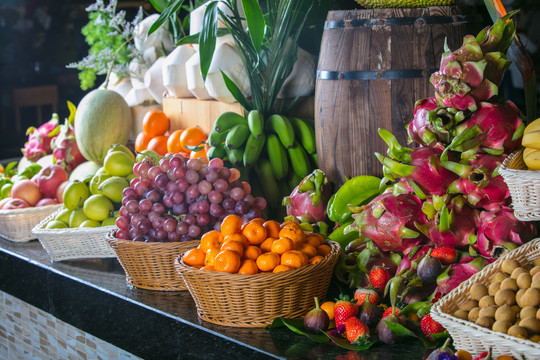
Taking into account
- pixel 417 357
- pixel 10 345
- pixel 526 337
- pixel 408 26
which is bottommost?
pixel 10 345

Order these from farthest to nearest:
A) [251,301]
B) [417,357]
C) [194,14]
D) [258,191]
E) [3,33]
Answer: [3,33] → [194,14] → [258,191] → [251,301] → [417,357]

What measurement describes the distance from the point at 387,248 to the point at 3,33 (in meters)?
4.76

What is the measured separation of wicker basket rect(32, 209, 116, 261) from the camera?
1.97 metres

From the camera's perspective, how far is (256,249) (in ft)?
4.73

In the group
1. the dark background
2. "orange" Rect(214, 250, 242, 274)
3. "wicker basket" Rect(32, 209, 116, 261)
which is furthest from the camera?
the dark background

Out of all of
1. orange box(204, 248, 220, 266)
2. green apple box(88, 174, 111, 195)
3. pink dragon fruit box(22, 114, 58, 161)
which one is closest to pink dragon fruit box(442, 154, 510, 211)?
orange box(204, 248, 220, 266)

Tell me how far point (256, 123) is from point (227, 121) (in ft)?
0.44

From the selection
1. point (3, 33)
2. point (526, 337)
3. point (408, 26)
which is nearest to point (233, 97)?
point (408, 26)

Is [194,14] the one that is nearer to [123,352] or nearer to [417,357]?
[123,352]

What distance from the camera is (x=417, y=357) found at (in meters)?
1.22

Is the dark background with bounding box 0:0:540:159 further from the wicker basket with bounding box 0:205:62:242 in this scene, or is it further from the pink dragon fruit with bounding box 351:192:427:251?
the pink dragon fruit with bounding box 351:192:427:251

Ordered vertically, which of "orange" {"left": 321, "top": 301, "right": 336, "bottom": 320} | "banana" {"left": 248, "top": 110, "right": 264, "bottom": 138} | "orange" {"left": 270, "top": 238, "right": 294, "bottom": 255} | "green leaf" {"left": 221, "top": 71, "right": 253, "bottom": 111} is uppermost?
"green leaf" {"left": 221, "top": 71, "right": 253, "bottom": 111}

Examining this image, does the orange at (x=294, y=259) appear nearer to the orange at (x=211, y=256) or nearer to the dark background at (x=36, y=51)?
the orange at (x=211, y=256)

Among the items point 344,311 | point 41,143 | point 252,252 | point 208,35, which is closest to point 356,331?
point 344,311
